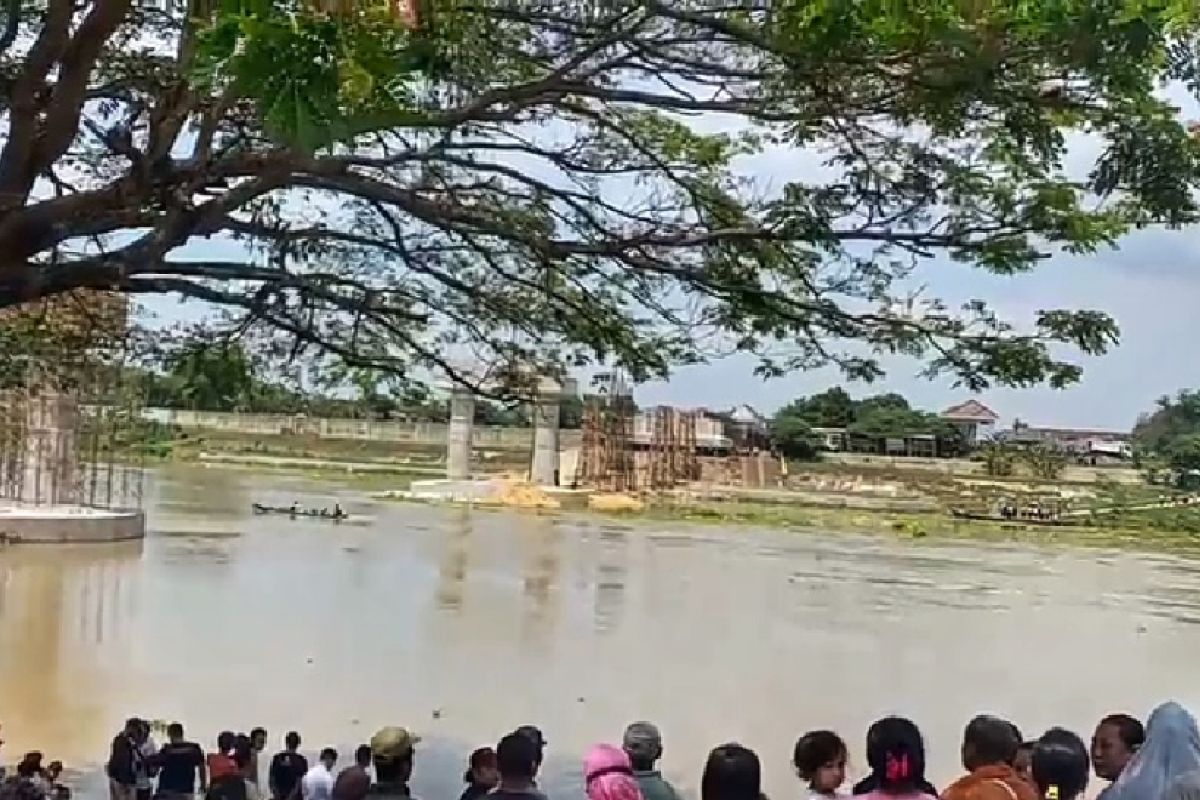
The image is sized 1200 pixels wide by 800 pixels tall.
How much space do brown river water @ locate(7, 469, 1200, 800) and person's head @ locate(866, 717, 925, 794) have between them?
6982 millimetres

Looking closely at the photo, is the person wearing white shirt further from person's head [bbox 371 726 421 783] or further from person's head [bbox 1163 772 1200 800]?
person's head [bbox 1163 772 1200 800]

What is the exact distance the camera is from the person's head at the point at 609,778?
2895 millimetres

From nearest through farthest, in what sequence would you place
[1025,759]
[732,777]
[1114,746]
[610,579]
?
[732,777]
[1114,746]
[1025,759]
[610,579]

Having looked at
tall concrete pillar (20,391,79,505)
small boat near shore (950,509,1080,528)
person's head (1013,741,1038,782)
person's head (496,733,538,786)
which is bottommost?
small boat near shore (950,509,1080,528)

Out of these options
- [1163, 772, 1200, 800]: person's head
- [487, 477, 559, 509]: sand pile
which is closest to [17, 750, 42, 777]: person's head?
[1163, 772, 1200, 800]: person's head

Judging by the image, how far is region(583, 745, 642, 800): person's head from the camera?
2.89m

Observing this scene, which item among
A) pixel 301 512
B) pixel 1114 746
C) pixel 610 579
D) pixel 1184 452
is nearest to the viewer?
pixel 1114 746

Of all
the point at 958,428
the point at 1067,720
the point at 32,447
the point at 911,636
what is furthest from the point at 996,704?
the point at 958,428

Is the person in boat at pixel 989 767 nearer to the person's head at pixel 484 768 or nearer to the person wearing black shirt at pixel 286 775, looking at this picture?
the person's head at pixel 484 768

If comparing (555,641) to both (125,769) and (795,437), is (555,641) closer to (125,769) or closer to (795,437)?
(125,769)

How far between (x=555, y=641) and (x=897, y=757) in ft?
54.1

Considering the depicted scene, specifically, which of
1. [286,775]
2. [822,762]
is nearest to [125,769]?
[286,775]

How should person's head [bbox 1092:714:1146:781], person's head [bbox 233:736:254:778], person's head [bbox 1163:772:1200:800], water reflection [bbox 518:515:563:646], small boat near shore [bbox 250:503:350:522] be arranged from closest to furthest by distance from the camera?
person's head [bbox 1163:772:1200:800], person's head [bbox 1092:714:1146:781], person's head [bbox 233:736:254:778], water reflection [bbox 518:515:563:646], small boat near shore [bbox 250:503:350:522]

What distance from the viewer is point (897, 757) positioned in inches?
110
